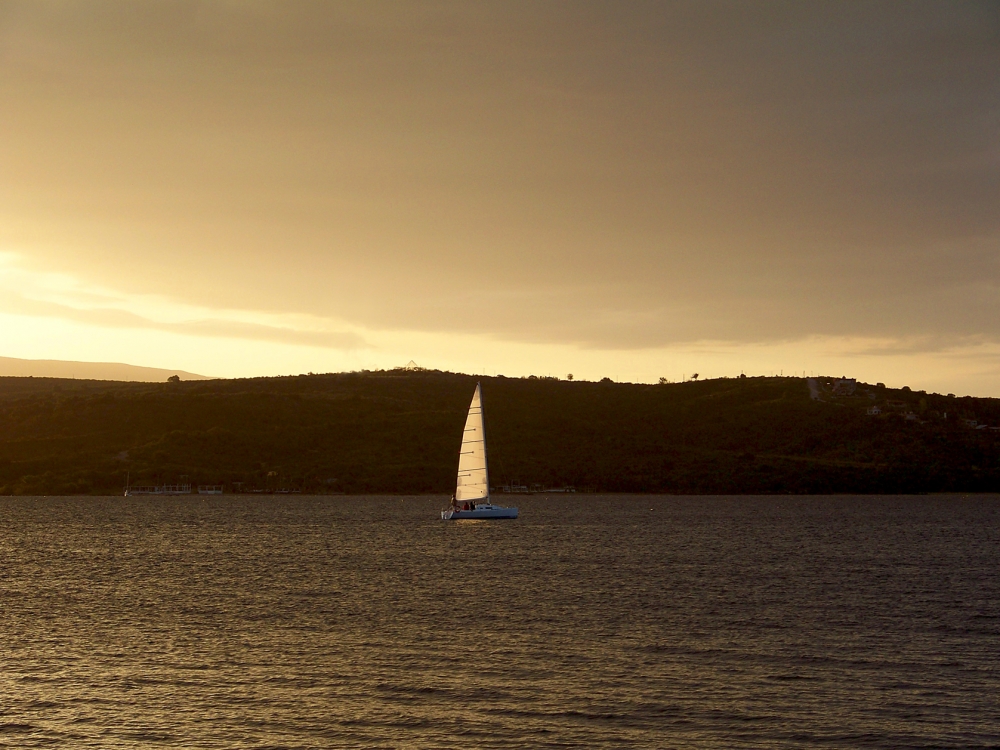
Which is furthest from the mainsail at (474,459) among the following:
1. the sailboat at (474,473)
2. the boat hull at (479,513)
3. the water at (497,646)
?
the water at (497,646)

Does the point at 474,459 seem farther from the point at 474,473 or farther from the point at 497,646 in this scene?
the point at 497,646

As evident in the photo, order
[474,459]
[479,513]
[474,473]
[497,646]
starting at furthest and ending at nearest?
[479,513]
[474,473]
[474,459]
[497,646]

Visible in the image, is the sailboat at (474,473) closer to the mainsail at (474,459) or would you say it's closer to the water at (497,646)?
the mainsail at (474,459)

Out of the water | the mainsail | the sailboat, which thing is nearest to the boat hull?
the sailboat

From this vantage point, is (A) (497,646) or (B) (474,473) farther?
(B) (474,473)

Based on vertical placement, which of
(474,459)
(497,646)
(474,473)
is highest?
(474,459)

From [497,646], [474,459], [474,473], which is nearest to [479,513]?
[474,473]

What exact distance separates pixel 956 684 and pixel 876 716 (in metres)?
5.19

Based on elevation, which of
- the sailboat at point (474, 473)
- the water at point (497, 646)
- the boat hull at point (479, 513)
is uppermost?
the sailboat at point (474, 473)

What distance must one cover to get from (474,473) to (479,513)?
466 cm

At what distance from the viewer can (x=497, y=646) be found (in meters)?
37.6

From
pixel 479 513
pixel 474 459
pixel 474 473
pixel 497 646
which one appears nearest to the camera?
pixel 497 646

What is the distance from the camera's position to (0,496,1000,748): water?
26.5 m

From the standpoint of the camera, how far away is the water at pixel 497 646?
87.1 ft
